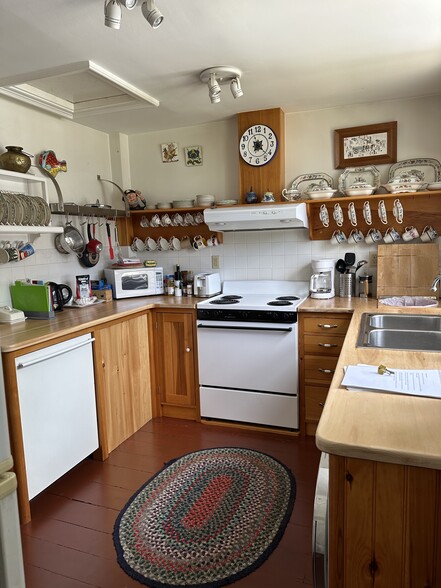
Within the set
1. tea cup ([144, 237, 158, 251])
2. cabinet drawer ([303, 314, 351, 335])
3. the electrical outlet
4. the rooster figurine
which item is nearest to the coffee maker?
the electrical outlet

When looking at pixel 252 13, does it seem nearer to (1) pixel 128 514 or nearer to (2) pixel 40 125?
(2) pixel 40 125

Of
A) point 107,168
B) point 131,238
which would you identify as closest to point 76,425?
point 131,238

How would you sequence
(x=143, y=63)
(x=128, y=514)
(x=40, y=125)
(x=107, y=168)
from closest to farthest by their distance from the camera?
(x=128, y=514) < (x=143, y=63) < (x=40, y=125) < (x=107, y=168)

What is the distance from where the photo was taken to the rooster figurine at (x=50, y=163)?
292cm

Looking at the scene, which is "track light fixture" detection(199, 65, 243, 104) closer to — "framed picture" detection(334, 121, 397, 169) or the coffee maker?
"framed picture" detection(334, 121, 397, 169)

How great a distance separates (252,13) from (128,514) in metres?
2.33

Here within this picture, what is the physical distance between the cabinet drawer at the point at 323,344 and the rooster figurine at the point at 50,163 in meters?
2.06

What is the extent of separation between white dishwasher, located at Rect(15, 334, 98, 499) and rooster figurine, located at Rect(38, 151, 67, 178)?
1.27 metres

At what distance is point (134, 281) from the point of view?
11.1 feet

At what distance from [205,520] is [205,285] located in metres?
1.73

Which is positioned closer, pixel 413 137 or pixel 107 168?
pixel 413 137

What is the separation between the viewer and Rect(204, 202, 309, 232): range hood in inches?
114

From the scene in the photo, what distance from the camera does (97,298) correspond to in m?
3.19

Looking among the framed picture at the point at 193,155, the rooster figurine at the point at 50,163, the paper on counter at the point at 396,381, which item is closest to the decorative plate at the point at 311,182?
the framed picture at the point at 193,155
